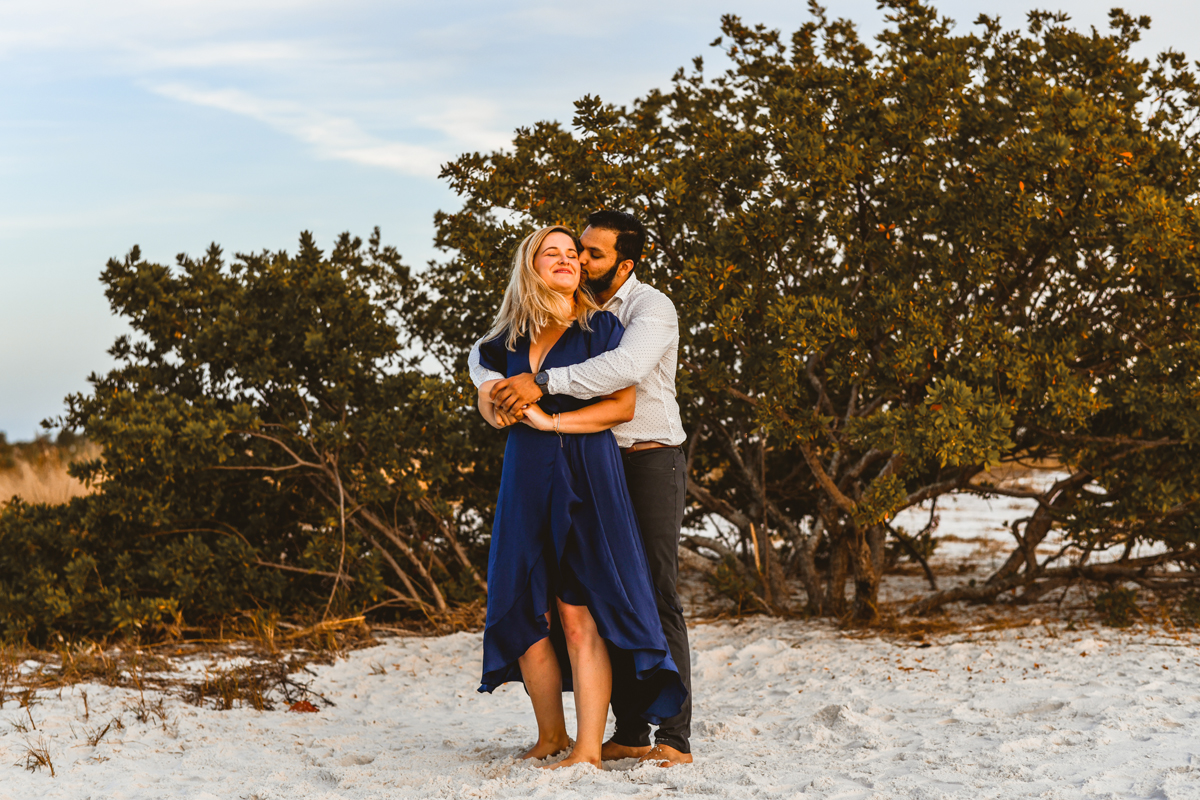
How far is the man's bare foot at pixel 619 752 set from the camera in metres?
4.05

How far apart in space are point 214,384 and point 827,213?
4716mm

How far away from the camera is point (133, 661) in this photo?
6137 mm

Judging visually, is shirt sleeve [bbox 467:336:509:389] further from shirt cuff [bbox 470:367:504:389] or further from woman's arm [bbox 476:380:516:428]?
woman's arm [bbox 476:380:516:428]

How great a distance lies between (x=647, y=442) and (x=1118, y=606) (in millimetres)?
4579

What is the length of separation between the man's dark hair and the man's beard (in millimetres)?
51

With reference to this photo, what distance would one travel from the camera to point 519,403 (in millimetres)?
3689

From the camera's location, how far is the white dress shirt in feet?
12.1

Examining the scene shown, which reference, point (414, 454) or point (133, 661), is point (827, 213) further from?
point (133, 661)

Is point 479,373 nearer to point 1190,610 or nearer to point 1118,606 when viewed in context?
point 1118,606

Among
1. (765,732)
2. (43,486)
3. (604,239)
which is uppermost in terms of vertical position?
(604,239)

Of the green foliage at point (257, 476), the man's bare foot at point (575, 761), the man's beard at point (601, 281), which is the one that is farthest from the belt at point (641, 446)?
the green foliage at point (257, 476)

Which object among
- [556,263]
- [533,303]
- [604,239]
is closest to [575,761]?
[533,303]

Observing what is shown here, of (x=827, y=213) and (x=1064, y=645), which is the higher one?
(x=827, y=213)

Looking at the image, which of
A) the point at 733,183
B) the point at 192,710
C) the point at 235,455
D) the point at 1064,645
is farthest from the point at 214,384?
the point at 1064,645
